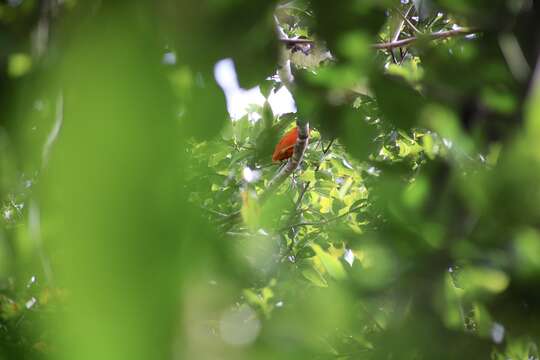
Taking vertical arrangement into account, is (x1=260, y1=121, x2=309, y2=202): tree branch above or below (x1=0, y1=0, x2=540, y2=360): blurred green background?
Result: below

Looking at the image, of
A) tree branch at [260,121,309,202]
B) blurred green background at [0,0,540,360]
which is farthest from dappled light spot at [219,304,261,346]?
tree branch at [260,121,309,202]

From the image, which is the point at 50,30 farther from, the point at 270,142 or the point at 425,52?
the point at 270,142

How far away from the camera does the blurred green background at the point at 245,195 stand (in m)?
0.16

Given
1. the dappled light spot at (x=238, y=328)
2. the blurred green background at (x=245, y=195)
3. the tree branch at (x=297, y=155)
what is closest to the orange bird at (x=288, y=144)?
the tree branch at (x=297, y=155)

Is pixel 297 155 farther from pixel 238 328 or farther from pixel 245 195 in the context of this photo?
pixel 238 328

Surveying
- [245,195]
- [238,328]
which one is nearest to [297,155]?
[245,195]

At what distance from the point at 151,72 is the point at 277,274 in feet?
0.84

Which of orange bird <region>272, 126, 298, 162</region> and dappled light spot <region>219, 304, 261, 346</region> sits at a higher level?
dappled light spot <region>219, 304, 261, 346</region>

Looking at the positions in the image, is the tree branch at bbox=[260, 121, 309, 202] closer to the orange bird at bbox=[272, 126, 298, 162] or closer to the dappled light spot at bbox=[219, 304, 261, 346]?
the orange bird at bbox=[272, 126, 298, 162]

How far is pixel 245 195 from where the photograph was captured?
1.65ft

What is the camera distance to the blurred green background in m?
0.16

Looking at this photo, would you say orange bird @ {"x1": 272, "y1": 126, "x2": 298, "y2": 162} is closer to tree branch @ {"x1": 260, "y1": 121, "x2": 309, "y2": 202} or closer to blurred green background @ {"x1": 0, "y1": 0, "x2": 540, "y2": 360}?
tree branch @ {"x1": 260, "y1": 121, "x2": 309, "y2": 202}

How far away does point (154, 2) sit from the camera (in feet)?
0.88

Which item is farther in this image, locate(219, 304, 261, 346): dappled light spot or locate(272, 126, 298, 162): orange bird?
locate(272, 126, 298, 162): orange bird
